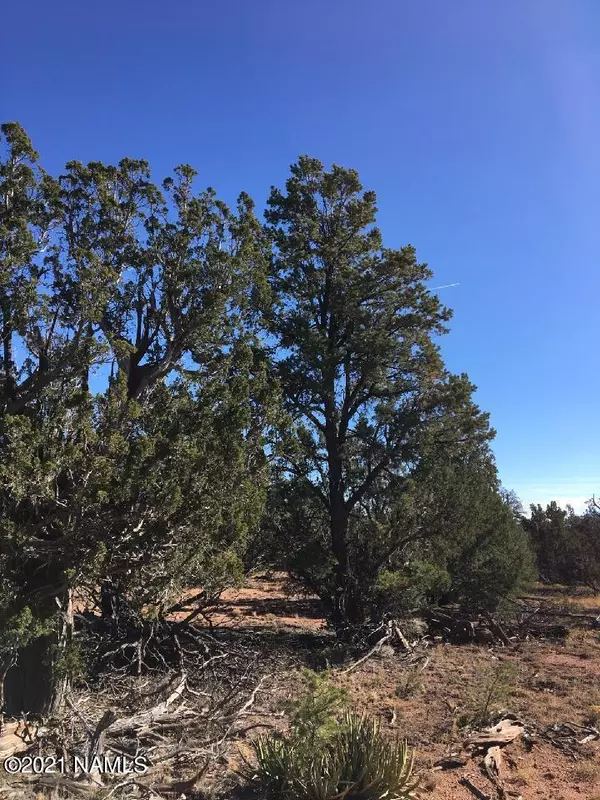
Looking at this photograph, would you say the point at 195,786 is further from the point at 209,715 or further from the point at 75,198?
the point at 75,198

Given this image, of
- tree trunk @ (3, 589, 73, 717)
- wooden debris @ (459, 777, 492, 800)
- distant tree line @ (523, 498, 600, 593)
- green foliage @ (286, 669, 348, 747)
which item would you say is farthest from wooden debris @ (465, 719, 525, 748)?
distant tree line @ (523, 498, 600, 593)

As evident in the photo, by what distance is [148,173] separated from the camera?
9.50m

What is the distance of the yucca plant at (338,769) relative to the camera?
5.47 metres

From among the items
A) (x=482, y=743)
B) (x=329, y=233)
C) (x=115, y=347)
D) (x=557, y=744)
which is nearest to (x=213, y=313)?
(x=115, y=347)

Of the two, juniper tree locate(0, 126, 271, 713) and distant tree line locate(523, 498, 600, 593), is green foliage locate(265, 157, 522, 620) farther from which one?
distant tree line locate(523, 498, 600, 593)

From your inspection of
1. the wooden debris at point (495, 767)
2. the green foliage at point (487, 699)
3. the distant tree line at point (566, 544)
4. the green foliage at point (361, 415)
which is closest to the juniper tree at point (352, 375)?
the green foliage at point (361, 415)

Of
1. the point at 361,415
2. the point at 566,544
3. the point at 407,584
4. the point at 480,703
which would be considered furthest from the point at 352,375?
the point at 566,544

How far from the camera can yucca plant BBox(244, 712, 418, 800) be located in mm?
5473

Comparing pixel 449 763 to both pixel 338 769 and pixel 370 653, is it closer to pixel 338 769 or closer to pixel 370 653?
pixel 338 769

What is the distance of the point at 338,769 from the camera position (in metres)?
5.61

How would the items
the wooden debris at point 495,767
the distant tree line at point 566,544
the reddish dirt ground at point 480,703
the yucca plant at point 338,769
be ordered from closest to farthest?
the yucca plant at point 338,769 → the wooden debris at point 495,767 → the reddish dirt ground at point 480,703 → the distant tree line at point 566,544

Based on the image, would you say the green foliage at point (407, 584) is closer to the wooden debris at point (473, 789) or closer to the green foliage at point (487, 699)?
the green foliage at point (487, 699)

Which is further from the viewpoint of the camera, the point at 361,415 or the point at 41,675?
the point at 361,415

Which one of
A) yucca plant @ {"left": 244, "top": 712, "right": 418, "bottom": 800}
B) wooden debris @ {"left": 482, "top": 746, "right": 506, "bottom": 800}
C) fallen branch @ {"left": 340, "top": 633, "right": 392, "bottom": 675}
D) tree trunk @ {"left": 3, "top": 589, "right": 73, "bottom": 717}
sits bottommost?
fallen branch @ {"left": 340, "top": 633, "right": 392, "bottom": 675}
